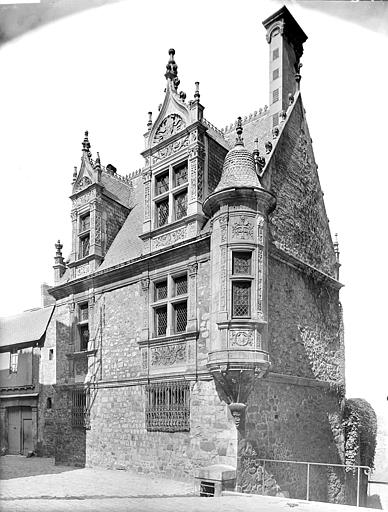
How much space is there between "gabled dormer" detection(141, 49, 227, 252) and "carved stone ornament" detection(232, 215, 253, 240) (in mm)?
1351

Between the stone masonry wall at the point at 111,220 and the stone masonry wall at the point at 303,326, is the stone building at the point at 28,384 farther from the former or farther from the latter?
the stone masonry wall at the point at 303,326

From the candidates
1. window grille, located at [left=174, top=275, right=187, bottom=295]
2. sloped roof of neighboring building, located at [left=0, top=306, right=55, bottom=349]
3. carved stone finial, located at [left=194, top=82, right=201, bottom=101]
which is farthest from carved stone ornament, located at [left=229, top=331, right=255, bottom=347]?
sloped roof of neighboring building, located at [left=0, top=306, right=55, bottom=349]

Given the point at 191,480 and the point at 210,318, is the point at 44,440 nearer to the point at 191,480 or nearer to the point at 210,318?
the point at 191,480

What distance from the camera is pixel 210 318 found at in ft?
36.8

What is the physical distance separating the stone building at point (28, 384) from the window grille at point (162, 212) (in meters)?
5.63

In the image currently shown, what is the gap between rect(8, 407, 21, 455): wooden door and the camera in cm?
1819

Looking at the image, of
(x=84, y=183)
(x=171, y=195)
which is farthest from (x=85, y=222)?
(x=171, y=195)

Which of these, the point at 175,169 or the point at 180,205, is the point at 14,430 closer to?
the point at 180,205

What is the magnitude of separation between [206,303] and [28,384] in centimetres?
914

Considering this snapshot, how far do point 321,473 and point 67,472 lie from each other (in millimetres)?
6012

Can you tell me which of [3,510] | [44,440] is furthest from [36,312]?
[3,510]

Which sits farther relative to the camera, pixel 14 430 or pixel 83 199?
pixel 14 430

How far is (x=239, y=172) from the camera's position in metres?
11.2

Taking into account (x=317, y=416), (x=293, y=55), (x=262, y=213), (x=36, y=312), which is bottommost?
(x=317, y=416)
